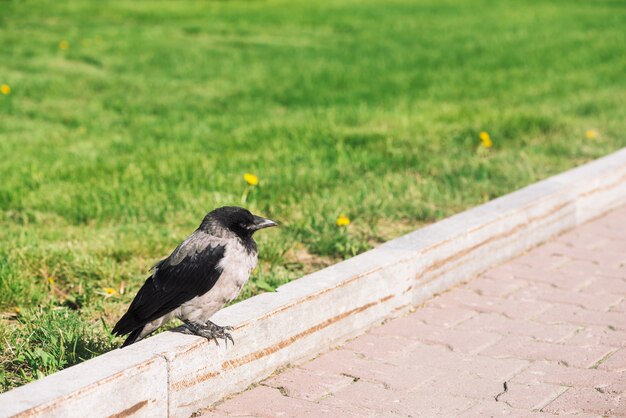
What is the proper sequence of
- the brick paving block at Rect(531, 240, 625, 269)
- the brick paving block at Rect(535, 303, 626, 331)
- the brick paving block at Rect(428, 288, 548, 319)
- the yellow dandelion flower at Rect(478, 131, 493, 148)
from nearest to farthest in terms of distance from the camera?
the brick paving block at Rect(535, 303, 626, 331), the brick paving block at Rect(428, 288, 548, 319), the brick paving block at Rect(531, 240, 625, 269), the yellow dandelion flower at Rect(478, 131, 493, 148)

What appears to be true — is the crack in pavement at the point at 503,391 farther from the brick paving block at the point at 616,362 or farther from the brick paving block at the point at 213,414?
the brick paving block at the point at 213,414

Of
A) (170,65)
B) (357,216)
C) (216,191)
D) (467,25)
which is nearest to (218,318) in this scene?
(357,216)

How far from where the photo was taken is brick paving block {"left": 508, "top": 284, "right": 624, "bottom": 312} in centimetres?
496

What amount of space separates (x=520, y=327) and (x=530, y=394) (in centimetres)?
81

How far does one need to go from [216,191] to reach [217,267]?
9.07ft

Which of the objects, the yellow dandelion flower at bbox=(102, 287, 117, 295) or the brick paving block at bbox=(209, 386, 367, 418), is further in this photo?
the yellow dandelion flower at bbox=(102, 287, 117, 295)

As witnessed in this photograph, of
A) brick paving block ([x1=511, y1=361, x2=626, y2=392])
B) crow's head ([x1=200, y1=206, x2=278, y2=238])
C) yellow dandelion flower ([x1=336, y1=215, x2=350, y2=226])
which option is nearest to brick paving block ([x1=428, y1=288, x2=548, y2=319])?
brick paving block ([x1=511, y1=361, x2=626, y2=392])

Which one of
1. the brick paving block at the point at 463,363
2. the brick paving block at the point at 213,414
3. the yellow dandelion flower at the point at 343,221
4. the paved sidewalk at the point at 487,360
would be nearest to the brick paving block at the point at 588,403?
the paved sidewalk at the point at 487,360

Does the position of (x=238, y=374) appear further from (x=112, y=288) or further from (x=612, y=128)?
(x=612, y=128)

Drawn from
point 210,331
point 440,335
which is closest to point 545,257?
point 440,335

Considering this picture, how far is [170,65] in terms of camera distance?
12.1m

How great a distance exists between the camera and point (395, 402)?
3.76 meters

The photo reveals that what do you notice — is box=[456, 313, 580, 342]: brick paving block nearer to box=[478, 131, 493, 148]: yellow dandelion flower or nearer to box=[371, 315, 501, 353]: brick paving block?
box=[371, 315, 501, 353]: brick paving block

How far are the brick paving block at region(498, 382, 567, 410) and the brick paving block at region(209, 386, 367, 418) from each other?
0.60 m
